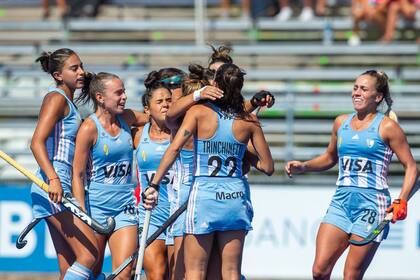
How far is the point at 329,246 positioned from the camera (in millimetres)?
8039

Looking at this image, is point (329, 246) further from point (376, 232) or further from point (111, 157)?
point (111, 157)

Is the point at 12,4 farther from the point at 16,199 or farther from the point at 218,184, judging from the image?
the point at 218,184

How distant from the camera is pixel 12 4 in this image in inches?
672

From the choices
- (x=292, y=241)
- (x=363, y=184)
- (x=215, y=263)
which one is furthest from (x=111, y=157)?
(x=292, y=241)

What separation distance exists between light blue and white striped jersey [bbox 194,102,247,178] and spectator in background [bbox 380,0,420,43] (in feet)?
26.2

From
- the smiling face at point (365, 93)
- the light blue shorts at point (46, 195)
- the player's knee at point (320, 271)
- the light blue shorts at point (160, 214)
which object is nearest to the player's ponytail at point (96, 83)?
the light blue shorts at point (46, 195)

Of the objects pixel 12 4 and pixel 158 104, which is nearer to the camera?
pixel 158 104

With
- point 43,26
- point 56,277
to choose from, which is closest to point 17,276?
point 56,277

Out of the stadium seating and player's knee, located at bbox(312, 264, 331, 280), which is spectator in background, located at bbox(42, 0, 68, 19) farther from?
player's knee, located at bbox(312, 264, 331, 280)

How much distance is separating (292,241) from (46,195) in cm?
457

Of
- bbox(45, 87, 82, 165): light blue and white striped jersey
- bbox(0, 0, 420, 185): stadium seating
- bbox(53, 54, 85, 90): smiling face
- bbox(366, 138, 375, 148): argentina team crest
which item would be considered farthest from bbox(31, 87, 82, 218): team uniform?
bbox(0, 0, 420, 185): stadium seating

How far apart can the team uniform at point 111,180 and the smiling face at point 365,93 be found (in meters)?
1.87

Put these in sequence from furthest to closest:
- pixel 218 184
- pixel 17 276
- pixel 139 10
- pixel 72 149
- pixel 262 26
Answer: pixel 139 10 → pixel 262 26 → pixel 17 276 → pixel 72 149 → pixel 218 184

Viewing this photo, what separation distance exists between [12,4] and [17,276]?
20.6 feet
